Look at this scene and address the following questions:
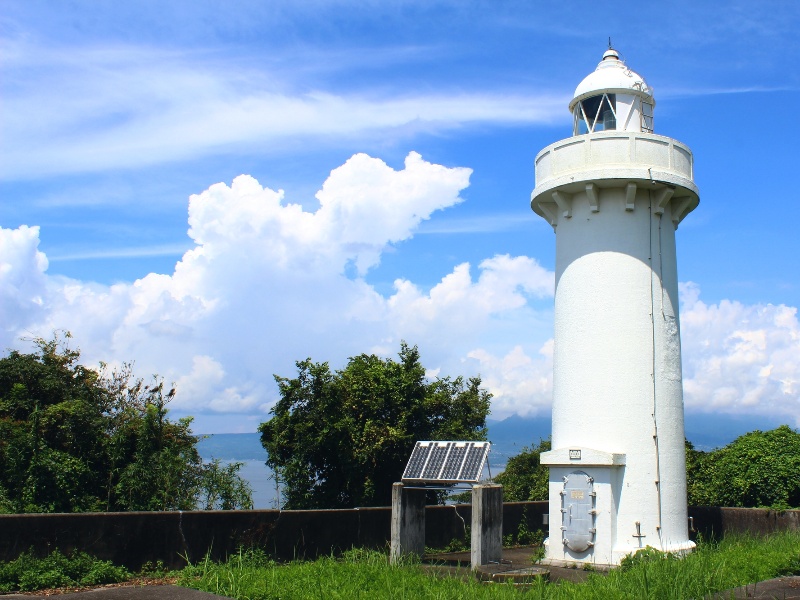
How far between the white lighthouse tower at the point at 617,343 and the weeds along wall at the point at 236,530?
264 cm

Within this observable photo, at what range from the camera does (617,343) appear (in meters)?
14.7

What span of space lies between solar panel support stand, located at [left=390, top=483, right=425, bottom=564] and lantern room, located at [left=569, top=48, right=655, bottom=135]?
8.24 m

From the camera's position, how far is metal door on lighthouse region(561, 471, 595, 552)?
14102mm

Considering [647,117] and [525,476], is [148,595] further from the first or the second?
[525,476]

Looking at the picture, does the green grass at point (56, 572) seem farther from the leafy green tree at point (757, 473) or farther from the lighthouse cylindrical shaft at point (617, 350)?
the leafy green tree at point (757, 473)

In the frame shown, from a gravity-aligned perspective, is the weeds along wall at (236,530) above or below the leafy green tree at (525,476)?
below

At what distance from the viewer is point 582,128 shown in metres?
16.5

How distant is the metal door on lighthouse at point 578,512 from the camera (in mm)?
14102

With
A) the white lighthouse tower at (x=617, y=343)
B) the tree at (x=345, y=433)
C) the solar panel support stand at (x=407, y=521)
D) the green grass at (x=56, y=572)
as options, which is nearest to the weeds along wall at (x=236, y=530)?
the green grass at (x=56, y=572)

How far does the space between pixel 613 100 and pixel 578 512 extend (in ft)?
27.3

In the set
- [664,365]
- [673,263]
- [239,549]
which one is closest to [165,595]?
[239,549]

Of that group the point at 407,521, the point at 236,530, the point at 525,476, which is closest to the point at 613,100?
the point at 407,521

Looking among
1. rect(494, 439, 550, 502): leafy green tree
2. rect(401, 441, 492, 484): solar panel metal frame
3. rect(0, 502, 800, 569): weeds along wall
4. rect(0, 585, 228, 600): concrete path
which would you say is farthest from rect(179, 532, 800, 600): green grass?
rect(494, 439, 550, 502): leafy green tree

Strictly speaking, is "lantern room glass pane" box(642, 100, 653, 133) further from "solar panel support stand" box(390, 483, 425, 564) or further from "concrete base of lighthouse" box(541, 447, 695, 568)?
"solar panel support stand" box(390, 483, 425, 564)
